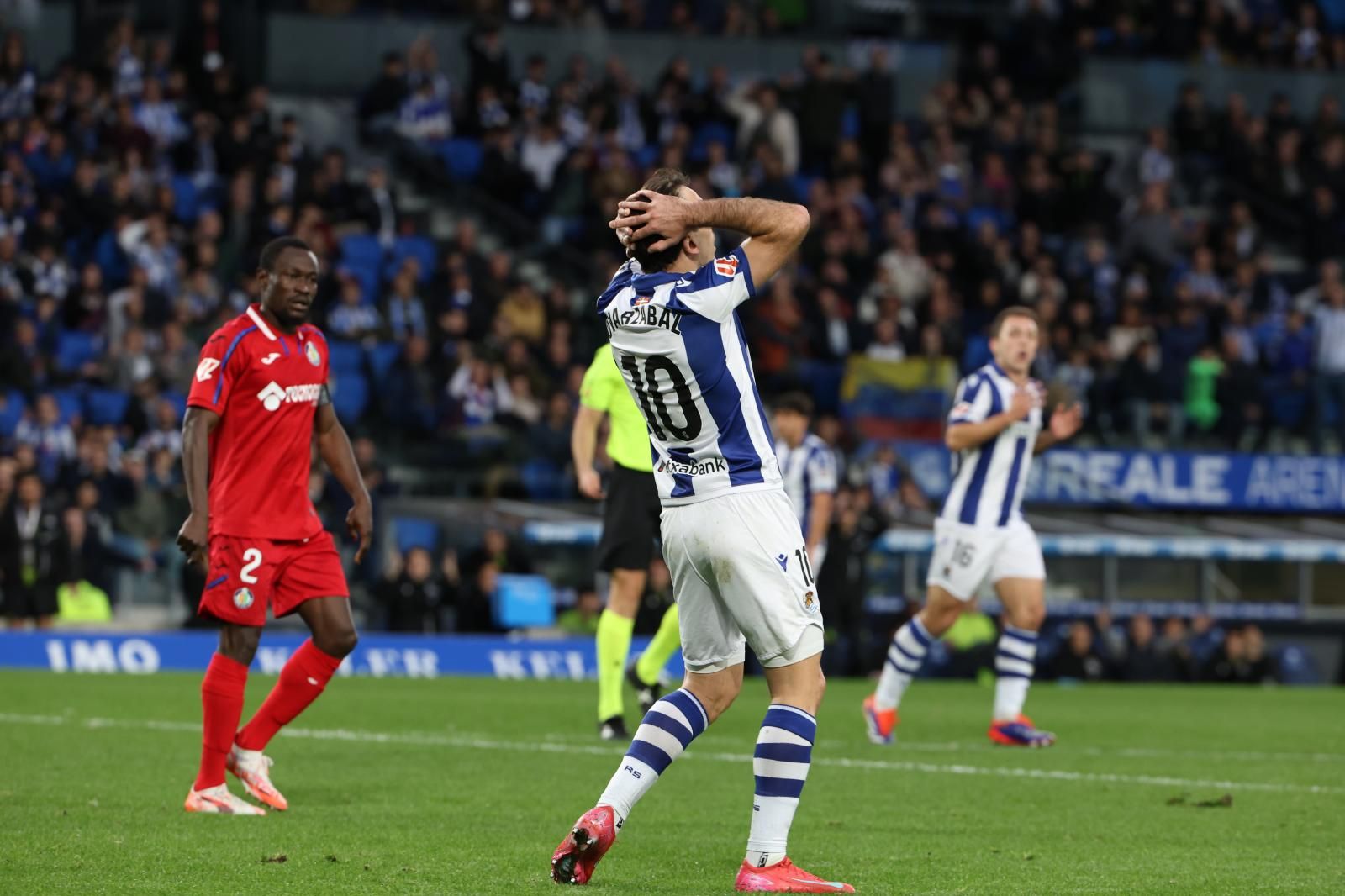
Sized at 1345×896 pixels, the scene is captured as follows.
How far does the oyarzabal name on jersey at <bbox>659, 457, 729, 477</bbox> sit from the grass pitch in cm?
133

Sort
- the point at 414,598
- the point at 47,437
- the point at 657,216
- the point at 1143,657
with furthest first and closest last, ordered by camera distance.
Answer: the point at 1143,657, the point at 47,437, the point at 414,598, the point at 657,216

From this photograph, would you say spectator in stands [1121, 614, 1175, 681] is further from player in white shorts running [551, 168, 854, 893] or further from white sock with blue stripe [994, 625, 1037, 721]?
player in white shorts running [551, 168, 854, 893]

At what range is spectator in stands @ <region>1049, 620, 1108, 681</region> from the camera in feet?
72.3

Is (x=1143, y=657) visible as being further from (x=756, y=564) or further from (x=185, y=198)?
(x=756, y=564)

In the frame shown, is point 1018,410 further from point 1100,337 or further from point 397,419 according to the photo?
point 1100,337

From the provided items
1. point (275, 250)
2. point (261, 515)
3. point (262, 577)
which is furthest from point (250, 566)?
point (275, 250)

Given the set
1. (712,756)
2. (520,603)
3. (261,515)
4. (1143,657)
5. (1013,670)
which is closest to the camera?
(261,515)

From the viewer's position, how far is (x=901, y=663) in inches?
501

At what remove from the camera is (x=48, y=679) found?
55.7 feet

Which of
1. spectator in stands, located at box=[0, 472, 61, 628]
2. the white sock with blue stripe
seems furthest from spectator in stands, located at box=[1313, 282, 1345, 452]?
spectator in stands, located at box=[0, 472, 61, 628]

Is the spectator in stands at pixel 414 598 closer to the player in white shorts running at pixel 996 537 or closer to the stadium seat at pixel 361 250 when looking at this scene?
the stadium seat at pixel 361 250

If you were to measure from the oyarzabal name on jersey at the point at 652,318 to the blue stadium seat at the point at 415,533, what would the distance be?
46.8ft

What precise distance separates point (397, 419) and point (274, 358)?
1318 centimetres

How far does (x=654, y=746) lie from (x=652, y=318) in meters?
1.41
